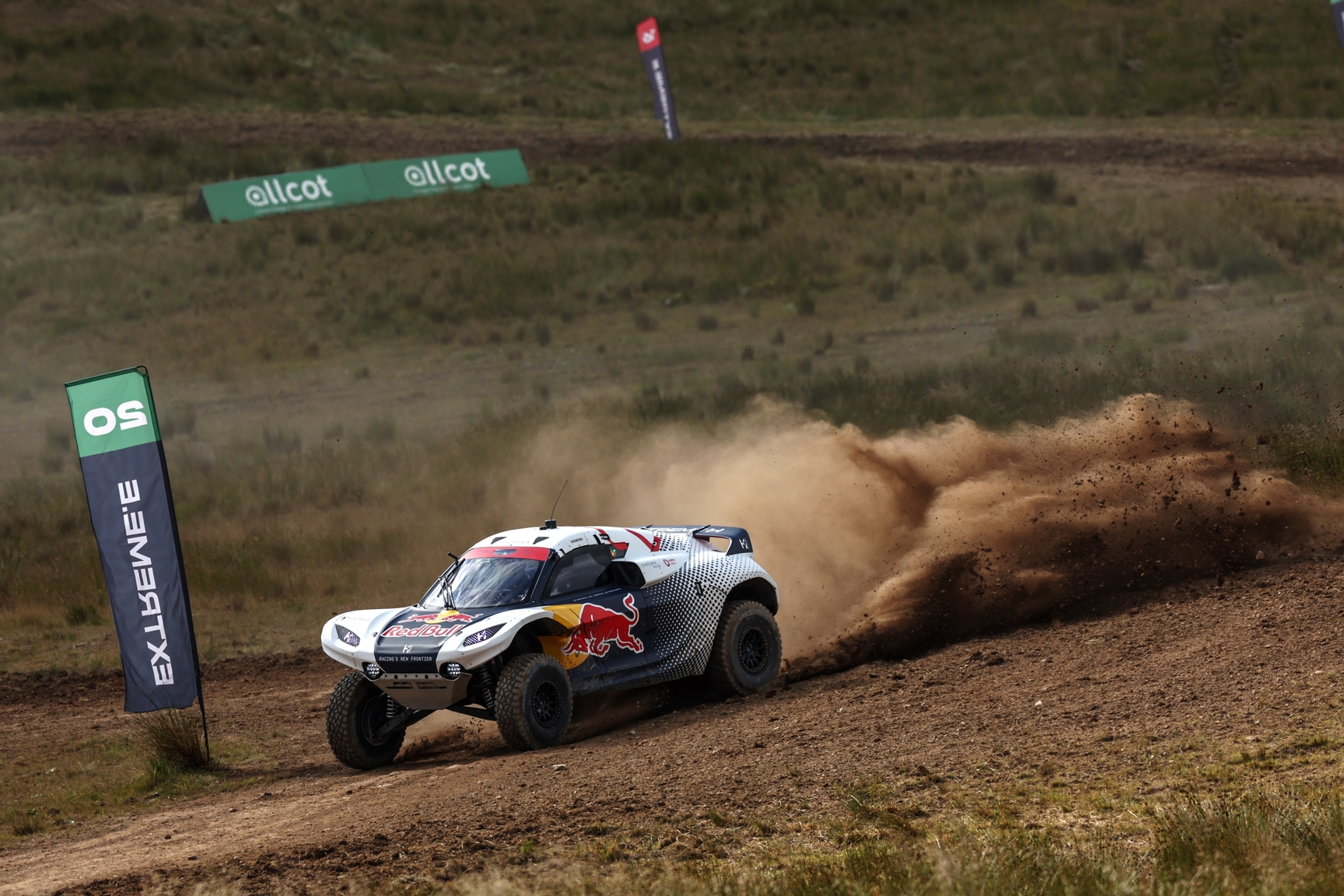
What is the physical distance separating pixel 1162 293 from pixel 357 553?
19.6 m

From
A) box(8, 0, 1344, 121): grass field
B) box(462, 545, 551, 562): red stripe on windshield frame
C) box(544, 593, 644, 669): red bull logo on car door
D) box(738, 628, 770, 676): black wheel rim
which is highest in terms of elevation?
box(8, 0, 1344, 121): grass field

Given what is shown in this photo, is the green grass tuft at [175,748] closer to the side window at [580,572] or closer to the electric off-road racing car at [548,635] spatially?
the electric off-road racing car at [548,635]

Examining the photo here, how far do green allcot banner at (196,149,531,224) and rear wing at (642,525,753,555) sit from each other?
30495 millimetres

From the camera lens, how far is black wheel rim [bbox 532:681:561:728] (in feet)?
34.7

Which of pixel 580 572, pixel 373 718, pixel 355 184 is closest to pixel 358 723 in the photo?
pixel 373 718

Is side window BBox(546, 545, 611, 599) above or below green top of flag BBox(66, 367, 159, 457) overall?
Answer: below

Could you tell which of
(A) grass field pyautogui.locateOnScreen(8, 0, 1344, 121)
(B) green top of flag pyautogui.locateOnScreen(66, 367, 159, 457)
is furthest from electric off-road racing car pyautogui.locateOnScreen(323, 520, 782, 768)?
(A) grass field pyautogui.locateOnScreen(8, 0, 1344, 121)

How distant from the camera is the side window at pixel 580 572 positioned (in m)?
11.1

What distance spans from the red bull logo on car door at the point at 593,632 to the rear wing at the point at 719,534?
1.25 m

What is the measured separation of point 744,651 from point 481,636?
290 cm

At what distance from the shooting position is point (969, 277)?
33.6m

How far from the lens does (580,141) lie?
4712 cm

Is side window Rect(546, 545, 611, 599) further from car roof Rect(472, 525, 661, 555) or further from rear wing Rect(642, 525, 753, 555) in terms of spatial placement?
rear wing Rect(642, 525, 753, 555)

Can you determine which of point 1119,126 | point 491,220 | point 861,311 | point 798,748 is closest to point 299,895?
point 798,748
